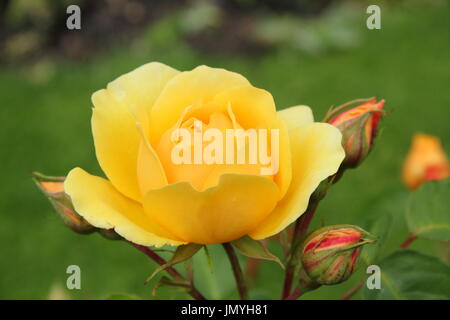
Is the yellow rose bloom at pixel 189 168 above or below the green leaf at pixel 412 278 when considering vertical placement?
above

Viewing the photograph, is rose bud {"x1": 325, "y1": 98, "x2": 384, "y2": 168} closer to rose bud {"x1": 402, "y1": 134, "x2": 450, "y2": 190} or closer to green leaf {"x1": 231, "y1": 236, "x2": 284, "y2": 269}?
green leaf {"x1": 231, "y1": 236, "x2": 284, "y2": 269}

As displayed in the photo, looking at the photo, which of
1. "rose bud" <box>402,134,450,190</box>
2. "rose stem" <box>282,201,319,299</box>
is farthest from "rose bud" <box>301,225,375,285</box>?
"rose bud" <box>402,134,450,190</box>

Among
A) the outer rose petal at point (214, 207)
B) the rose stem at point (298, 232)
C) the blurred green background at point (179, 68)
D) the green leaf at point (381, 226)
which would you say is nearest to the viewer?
the outer rose petal at point (214, 207)

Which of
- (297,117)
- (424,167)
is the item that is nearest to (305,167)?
(297,117)

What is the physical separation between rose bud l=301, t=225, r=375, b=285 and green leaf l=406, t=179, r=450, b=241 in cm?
19

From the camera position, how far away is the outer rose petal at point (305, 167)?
538 mm

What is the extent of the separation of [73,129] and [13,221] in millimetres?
512

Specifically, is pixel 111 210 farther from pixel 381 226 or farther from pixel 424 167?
pixel 424 167

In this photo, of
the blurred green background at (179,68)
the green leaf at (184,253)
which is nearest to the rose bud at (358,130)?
the green leaf at (184,253)

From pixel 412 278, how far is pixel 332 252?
147 mm

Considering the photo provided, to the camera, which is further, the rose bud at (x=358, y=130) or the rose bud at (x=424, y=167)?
the rose bud at (x=424, y=167)

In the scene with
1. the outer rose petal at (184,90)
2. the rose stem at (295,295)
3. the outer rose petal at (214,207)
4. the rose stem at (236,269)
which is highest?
the outer rose petal at (184,90)

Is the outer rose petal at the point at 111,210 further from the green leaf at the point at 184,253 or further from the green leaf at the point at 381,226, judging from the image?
the green leaf at the point at 381,226

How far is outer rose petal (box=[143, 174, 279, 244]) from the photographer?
53cm
